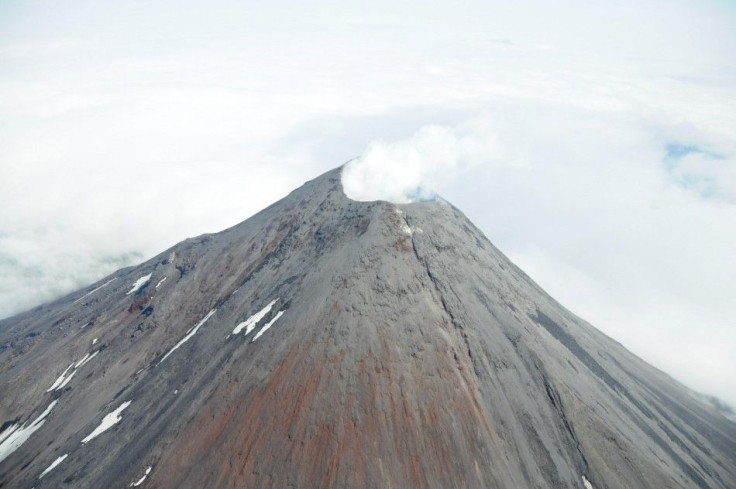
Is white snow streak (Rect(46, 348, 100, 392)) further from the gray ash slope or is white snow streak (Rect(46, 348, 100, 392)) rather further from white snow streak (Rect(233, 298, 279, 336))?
white snow streak (Rect(233, 298, 279, 336))

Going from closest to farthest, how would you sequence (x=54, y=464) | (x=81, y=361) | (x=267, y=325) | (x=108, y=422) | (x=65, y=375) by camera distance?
(x=267, y=325), (x=54, y=464), (x=108, y=422), (x=65, y=375), (x=81, y=361)

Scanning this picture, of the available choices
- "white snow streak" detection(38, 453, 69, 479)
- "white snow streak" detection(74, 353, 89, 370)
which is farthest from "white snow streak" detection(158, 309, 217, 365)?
"white snow streak" detection(74, 353, 89, 370)

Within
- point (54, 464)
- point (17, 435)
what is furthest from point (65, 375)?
point (54, 464)

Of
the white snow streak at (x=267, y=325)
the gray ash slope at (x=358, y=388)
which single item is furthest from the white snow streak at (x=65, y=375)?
the white snow streak at (x=267, y=325)

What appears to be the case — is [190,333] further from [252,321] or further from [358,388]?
[358,388]

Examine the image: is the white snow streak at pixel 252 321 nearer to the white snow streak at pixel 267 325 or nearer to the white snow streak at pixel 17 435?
the white snow streak at pixel 267 325

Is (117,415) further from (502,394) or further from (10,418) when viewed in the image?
(502,394)
